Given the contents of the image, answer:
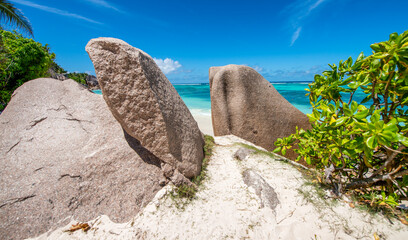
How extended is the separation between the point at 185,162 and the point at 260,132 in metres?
2.70

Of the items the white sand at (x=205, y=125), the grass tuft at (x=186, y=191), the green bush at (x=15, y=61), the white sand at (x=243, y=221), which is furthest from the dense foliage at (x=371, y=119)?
the green bush at (x=15, y=61)

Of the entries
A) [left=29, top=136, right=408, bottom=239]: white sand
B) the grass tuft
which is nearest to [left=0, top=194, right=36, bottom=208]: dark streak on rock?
[left=29, top=136, right=408, bottom=239]: white sand

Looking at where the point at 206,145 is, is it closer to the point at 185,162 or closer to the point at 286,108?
the point at 185,162

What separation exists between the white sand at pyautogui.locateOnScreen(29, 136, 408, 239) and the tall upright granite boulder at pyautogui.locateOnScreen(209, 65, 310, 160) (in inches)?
87.2

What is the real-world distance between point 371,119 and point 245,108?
123 inches

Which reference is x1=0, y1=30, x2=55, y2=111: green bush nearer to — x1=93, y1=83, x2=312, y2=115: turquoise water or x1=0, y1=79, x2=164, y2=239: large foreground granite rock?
x1=0, y1=79, x2=164, y2=239: large foreground granite rock

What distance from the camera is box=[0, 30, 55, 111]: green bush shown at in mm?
4676

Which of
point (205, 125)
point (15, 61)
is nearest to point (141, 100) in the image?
point (15, 61)

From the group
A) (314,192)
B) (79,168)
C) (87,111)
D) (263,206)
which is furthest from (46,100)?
(314,192)

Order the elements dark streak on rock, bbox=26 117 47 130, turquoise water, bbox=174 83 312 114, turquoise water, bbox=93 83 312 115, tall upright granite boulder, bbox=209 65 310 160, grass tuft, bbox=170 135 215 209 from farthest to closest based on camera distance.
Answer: turquoise water, bbox=174 83 312 114
turquoise water, bbox=93 83 312 115
tall upright granite boulder, bbox=209 65 310 160
dark streak on rock, bbox=26 117 47 130
grass tuft, bbox=170 135 215 209

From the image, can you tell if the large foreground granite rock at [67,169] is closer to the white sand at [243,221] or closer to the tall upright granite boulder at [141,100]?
the white sand at [243,221]

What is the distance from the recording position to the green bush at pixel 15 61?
4676mm

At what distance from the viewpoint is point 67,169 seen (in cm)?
212

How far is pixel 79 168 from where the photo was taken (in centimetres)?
213
